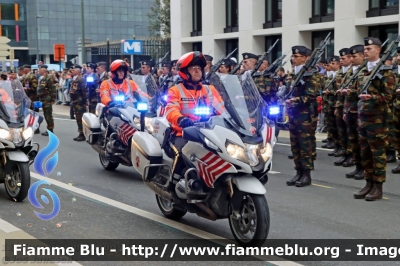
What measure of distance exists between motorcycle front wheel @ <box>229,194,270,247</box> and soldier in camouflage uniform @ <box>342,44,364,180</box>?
4.63m

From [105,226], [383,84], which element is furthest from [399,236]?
[105,226]

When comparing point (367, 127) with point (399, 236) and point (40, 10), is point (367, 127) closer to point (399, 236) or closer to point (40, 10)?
point (399, 236)

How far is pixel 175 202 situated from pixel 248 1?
66.5 ft

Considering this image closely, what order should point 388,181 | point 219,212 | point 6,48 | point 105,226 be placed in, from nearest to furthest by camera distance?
point 219,212 < point 105,226 < point 388,181 < point 6,48

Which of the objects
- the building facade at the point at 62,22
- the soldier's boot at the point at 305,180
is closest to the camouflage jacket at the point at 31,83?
the soldier's boot at the point at 305,180

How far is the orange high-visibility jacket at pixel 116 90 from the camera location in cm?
1104

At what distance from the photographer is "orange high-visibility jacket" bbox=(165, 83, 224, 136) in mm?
6742

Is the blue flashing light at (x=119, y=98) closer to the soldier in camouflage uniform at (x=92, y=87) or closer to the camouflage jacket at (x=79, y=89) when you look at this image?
the soldier in camouflage uniform at (x=92, y=87)

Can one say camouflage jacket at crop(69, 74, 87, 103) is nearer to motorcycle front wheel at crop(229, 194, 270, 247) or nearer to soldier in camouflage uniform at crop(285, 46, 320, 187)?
soldier in camouflage uniform at crop(285, 46, 320, 187)

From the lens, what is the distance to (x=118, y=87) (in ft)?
37.1

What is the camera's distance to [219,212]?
6238 millimetres

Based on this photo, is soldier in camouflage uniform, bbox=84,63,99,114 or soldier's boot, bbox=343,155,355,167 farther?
soldier in camouflage uniform, bbox=84,63,99,114

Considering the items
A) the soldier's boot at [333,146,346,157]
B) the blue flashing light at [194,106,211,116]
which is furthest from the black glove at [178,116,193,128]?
the soldier's boot at [333,146,346,157]

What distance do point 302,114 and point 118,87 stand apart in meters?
3.38
